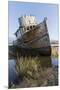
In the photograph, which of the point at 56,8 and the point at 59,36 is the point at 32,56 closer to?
the point at 59,36

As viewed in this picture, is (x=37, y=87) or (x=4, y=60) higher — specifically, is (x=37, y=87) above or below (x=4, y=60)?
below

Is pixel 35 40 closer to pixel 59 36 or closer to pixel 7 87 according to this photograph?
pixel 59 36

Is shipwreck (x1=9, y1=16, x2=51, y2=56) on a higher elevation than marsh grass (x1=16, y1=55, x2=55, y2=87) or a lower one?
higher

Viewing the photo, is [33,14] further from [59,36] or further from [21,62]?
[21,62]

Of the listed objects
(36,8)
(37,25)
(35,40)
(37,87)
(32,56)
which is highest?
(36,8)

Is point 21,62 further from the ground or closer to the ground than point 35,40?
closer to the ground

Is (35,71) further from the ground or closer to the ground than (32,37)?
closer to the ground

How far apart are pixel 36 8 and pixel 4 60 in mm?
431

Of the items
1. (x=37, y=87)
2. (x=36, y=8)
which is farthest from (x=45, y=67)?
(x=36, y=8)

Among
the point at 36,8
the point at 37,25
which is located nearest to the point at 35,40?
the point at 37,25

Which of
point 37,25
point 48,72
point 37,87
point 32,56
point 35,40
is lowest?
point 37,87

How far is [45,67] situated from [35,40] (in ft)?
0.67

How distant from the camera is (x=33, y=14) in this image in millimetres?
1259

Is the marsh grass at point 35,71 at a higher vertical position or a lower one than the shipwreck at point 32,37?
lower
